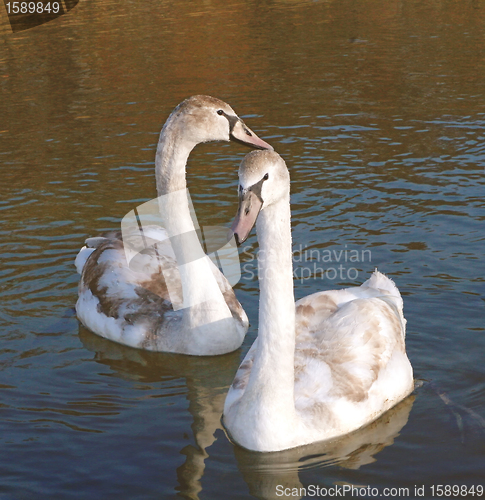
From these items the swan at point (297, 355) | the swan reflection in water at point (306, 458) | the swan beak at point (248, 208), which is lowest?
the swan reflection in water at point (306, 458)

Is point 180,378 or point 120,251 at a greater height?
point 120,251

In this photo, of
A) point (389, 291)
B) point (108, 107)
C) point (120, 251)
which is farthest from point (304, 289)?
point (108, 107)

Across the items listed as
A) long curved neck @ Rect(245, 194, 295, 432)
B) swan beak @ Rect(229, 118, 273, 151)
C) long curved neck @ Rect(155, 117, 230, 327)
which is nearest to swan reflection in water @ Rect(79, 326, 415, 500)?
long curved neck @ Rect(245, 194, 295, 432)

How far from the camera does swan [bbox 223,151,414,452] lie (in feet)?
20.0

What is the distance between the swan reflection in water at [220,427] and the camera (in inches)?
258

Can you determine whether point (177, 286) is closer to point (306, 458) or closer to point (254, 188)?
point (306, 458)

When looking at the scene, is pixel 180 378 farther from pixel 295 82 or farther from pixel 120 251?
pixel 295 82

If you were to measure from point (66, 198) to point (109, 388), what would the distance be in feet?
20.7

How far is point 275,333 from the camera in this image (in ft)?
A: 21.2

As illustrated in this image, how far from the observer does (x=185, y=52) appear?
25.8 metres

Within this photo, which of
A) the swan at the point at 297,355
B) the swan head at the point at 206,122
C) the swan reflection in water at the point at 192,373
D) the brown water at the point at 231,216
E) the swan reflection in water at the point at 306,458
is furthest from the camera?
the swan head at the point at 206,122

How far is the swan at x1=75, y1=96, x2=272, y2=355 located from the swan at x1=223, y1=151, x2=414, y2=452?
120 centimetres

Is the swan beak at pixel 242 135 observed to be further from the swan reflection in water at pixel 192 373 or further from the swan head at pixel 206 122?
the swan reflection in water at pixel 192 373

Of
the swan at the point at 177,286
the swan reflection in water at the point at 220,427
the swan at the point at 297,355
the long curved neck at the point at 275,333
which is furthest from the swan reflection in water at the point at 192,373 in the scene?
the long curved neck at the point at 275,333
